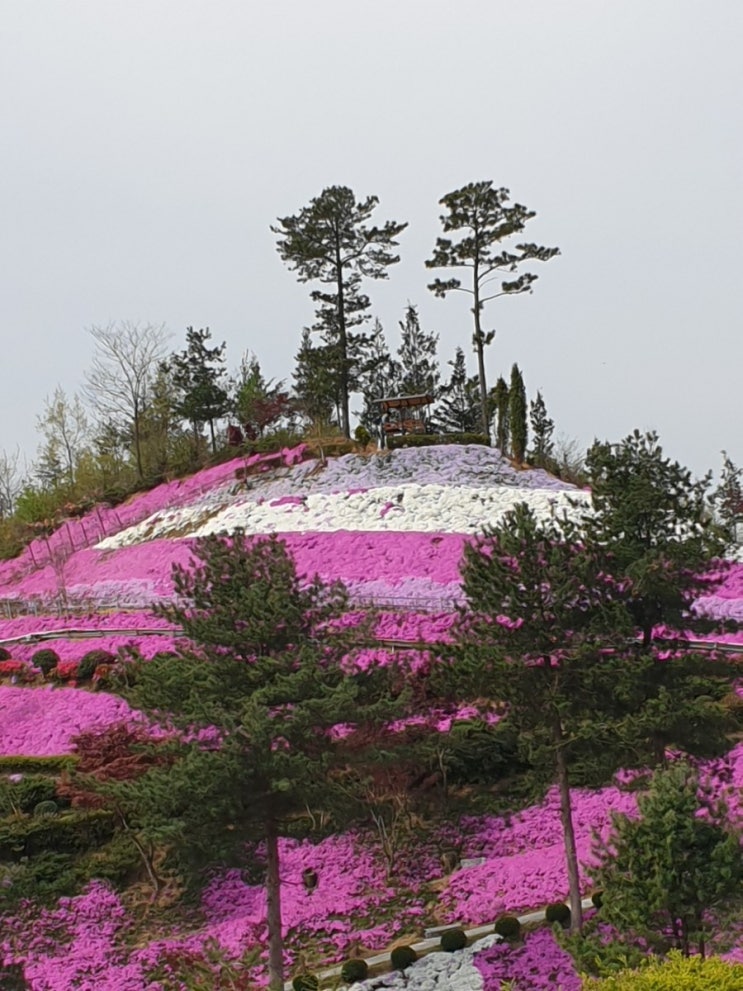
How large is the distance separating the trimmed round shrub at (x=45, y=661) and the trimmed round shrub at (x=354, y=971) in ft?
50.2

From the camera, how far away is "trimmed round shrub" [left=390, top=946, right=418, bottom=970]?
14594 millimetres

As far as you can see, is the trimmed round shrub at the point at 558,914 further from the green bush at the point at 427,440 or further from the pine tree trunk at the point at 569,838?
the green bush at the point at 427,440

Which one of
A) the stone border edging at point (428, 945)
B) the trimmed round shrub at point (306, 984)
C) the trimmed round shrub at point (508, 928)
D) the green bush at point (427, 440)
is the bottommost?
the stone border edging at point (428, 945)

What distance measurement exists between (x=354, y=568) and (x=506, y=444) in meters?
12.7

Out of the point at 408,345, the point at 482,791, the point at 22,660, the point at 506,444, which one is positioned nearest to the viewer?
the point at 482,791

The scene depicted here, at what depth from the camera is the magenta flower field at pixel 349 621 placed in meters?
15.7

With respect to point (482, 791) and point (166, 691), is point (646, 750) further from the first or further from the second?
point (166, 691)

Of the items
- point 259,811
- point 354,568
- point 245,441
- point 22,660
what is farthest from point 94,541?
point 259,811

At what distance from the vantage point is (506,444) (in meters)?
38.6

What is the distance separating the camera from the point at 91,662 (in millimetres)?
26016

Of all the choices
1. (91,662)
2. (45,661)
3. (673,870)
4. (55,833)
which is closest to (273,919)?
(55,833)

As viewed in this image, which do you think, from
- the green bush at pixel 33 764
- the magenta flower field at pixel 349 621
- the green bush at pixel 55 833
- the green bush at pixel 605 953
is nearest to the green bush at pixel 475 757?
the magenta flower field at pixel 349 621

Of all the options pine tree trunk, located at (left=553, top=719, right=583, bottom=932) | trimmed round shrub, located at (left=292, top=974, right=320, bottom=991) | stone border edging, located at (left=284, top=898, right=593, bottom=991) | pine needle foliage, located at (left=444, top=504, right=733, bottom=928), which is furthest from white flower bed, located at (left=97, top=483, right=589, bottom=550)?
trimmed round shrub, located at (left=292, top=974, right=320, bottom=991)

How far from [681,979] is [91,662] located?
845 inches
